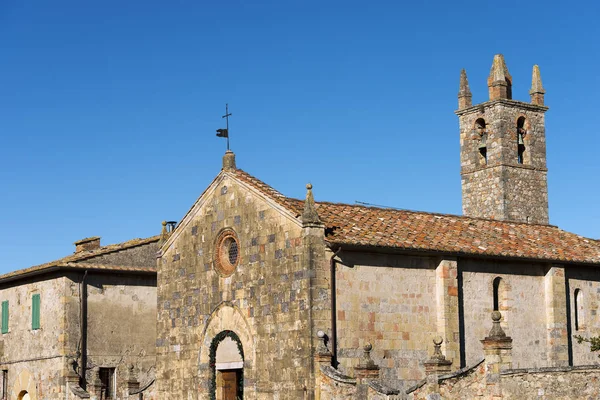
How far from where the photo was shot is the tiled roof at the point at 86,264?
33625 mm

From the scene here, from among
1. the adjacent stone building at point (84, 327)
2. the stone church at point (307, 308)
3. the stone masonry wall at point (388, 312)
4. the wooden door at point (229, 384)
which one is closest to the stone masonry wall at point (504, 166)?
the stone church at point (307, 308)

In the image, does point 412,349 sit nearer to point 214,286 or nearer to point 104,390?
point 214,286

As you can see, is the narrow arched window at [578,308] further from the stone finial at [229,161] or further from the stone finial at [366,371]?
the stone finial at [229,161]

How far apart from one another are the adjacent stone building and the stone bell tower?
1206 cm

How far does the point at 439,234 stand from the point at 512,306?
2865 mm

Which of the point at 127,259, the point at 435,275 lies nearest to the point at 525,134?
the point at 435,275

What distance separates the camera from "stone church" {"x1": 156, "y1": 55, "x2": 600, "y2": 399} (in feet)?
85.4

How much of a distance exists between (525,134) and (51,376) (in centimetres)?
1907

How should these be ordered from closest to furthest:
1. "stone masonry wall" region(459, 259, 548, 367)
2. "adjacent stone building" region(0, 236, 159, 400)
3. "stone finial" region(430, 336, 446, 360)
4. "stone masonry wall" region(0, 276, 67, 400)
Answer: "stone finial" region(430, 336, 446, 360) → "stone masonry wall" region(459, 259, 548, 367) → "adjacent stone building" region(0, 236, 159, 400) → "stone masonry wall" region(0, 276, 67, 400)

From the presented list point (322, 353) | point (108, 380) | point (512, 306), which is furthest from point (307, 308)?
point (108, 380)

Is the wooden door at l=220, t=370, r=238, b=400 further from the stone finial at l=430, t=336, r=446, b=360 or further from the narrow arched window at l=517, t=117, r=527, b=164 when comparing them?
the narrow arched window at l=517, t=117, r=527, b=164

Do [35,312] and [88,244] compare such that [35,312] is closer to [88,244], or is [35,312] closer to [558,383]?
[88,244]

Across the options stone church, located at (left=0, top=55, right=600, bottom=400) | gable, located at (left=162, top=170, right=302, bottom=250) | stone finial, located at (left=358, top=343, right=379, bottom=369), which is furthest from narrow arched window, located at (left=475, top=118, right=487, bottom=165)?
stone finial, located at (left=358, top=343, right=379, bottom=369)

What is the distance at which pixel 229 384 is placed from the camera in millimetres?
29156
